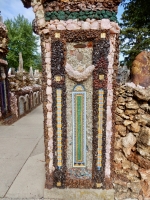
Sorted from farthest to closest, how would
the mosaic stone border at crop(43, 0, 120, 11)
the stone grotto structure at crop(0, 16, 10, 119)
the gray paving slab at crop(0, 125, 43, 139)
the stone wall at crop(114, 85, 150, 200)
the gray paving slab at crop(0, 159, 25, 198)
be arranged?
1. the stone grotto structure at crop(0, 16, 10, 119)
2. the gray paving slab at crop(0, 125, 43, 139)
3. the gray paving slab at crop(0, 159, 25, 198)
4. the stone wall at crop(114, 85, 150, 200)
5. the mosaic stone border at crop(43, 0, 120, 11)

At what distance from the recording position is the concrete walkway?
266 cm

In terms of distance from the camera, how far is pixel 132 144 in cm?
276

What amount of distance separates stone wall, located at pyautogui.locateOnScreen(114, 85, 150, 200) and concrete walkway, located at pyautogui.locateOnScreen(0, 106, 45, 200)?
1539mm

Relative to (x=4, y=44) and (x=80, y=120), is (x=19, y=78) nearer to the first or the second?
(x=4, y=44)

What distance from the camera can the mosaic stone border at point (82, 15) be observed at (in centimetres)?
210

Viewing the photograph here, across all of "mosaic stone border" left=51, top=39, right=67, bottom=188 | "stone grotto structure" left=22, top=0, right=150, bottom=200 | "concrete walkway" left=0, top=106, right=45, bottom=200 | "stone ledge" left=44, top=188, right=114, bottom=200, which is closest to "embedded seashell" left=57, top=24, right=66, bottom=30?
"stone grotto structure" left=22, top=0, right=150, bottom=200

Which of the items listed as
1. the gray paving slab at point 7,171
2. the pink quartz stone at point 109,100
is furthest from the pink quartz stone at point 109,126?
the gray paving slab at point 7,171

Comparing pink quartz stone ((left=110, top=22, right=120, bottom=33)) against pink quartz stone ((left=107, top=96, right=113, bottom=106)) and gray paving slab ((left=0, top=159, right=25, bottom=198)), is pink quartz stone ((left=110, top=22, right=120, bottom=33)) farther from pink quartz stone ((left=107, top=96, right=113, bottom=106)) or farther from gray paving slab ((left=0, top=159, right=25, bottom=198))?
gray paving slab ((left=0, top=159, right=25, bottom=198))

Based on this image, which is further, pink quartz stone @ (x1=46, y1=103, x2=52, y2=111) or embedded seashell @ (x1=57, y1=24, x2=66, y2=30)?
pink quartz stone @ (x1=46, y1=103, x2=52, y2=111)

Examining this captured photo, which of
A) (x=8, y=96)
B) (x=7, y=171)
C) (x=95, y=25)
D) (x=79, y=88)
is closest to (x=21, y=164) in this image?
(x=7, y=171)

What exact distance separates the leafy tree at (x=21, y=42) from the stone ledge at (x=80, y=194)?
24248 mm

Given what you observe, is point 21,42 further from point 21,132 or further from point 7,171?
point 7,171

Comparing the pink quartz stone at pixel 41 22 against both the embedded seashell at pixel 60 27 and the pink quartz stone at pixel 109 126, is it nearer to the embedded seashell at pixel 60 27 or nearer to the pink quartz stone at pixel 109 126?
the embedded seashell at pixel 60 27

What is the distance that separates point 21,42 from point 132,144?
1020 inches
